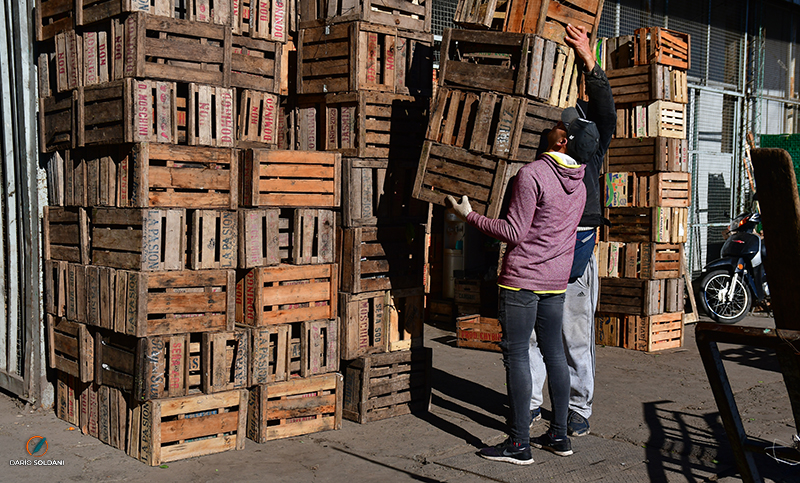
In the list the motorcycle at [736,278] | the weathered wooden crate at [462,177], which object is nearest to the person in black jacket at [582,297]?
the weathered wooden crate at [462,177]

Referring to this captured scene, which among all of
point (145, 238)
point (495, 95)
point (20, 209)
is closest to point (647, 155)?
point (495, 95)

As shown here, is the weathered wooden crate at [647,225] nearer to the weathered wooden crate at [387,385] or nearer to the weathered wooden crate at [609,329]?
the weathered wooden crate at [609,329]

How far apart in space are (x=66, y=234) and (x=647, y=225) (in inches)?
265

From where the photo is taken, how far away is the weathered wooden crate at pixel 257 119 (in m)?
5.93

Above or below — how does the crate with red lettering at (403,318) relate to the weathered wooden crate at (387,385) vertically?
above

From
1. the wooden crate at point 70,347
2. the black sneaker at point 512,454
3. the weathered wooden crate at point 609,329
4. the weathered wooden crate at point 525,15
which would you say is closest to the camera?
the black sneaker at point 512,454

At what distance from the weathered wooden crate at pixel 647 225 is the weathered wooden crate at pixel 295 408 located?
5.06 metres

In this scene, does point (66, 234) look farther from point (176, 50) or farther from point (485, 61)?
point (485, 61)

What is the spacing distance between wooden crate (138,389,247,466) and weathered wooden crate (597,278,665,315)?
18.3ft

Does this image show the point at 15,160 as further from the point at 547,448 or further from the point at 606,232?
the point at 606,232

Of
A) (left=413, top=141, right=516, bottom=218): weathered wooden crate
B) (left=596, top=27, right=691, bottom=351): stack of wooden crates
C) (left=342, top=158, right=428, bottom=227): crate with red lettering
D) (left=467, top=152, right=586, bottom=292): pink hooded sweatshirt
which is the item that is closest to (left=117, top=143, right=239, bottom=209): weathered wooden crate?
(left=342, top=158, right=428, bottom=227): crate with red lettering

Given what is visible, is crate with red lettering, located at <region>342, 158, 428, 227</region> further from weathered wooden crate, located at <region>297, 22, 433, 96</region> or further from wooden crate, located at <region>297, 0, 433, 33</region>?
wooden crate, located at <region>297, 0, 433, 33</region>

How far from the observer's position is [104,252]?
5520 mm

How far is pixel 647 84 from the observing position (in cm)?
933
